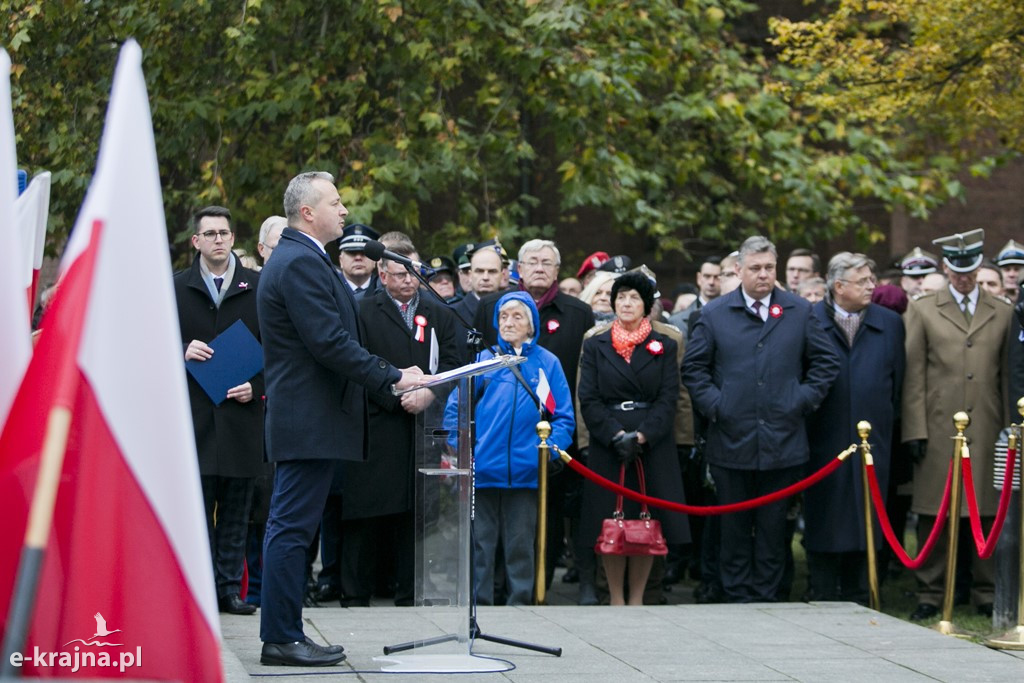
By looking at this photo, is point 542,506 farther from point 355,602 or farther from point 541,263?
point 541,263

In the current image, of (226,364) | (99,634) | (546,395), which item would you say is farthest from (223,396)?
(99,634)

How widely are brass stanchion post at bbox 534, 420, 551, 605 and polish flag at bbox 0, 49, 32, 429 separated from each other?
5797 millimetres

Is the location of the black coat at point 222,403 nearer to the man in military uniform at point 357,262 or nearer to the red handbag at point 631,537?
the man in military uniform at point 357,262

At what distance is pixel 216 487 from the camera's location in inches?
352

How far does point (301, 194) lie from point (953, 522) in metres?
4.52

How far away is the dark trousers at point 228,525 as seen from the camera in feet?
28.9

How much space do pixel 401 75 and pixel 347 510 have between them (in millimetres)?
6418

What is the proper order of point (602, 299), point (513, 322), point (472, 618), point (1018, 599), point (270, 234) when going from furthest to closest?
point (602, 299)
point (270, 234)
point (513, 322)
point (1018, 599)
point (472, 618)

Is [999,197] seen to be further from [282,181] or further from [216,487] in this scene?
[216,487]

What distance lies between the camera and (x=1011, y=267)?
11.6m

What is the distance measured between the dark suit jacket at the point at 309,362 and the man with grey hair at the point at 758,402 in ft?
12.3

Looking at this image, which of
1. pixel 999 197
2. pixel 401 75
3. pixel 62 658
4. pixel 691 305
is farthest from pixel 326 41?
pixel 999 197

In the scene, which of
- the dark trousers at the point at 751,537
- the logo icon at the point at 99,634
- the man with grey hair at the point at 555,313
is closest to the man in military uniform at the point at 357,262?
the man with grey hair at the point at 555,313

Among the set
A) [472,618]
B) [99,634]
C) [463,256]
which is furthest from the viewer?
[463,256]
